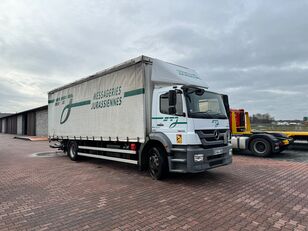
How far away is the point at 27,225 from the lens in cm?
362

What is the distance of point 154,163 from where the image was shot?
632 centimetres

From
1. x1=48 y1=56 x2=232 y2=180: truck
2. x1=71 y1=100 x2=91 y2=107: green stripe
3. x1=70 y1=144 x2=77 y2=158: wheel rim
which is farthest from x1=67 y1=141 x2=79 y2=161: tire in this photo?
x1=71 y1=100 x2=91 y2=107: green stripe

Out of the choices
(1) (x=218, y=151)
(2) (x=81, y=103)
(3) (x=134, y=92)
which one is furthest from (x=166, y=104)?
(2) (x=81, y=103)

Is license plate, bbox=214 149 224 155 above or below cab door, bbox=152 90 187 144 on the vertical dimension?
below

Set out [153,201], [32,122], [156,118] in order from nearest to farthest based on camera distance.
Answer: [153,201] → [156,118] → [32,122]

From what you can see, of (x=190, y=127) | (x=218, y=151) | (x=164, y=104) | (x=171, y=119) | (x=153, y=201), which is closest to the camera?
(x=153, y=201)

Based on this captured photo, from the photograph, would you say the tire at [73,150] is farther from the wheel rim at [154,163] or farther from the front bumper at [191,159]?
the front bumper at [191,159]

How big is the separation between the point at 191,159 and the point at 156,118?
5.14 feet

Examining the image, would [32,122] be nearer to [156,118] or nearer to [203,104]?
[156,118]

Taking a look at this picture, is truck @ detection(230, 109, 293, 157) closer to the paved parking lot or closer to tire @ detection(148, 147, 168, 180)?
the paved parking lot

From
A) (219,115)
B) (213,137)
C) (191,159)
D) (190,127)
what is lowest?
(191,159)

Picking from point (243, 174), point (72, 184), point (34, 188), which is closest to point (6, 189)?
point (34, 188)

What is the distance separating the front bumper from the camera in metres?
5.43

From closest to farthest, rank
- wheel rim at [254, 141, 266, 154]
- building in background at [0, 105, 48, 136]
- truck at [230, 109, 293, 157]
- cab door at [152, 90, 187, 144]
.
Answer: cab door at [152, 90, 187, 144] < truck at [230, 109, 293, 157] < wheel rim at [254, 141, 266, 154] < building in background at [0, 105, 48, 136]
